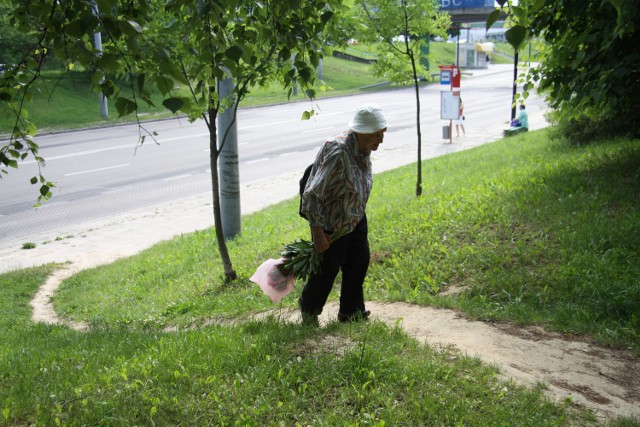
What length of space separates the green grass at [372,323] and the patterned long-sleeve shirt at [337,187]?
2.66 ft

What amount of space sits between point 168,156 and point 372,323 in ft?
53.5

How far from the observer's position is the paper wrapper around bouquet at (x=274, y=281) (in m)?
5.17

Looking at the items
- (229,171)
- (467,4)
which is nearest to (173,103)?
(229,171)

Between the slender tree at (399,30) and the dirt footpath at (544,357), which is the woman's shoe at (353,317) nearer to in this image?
the dirt footpath at (544,357)

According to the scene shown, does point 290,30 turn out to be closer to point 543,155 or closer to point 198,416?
point 198,416

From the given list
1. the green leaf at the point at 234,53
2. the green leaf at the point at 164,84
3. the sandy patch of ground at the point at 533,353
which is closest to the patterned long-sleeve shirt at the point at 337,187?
the sandy patch of ground at the point at 533,353

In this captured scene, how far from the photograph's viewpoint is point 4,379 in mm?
4215

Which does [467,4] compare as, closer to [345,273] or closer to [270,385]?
[345,273]

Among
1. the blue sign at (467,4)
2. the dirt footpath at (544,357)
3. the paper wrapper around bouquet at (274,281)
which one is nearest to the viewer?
the dirt footpath at (544,357)

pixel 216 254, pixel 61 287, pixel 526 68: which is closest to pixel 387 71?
pixel 526 68

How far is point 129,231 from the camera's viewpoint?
42.5 feet

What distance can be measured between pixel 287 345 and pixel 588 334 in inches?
91.1

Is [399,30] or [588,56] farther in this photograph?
[399,30]

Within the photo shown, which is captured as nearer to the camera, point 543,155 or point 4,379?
point 4,379
